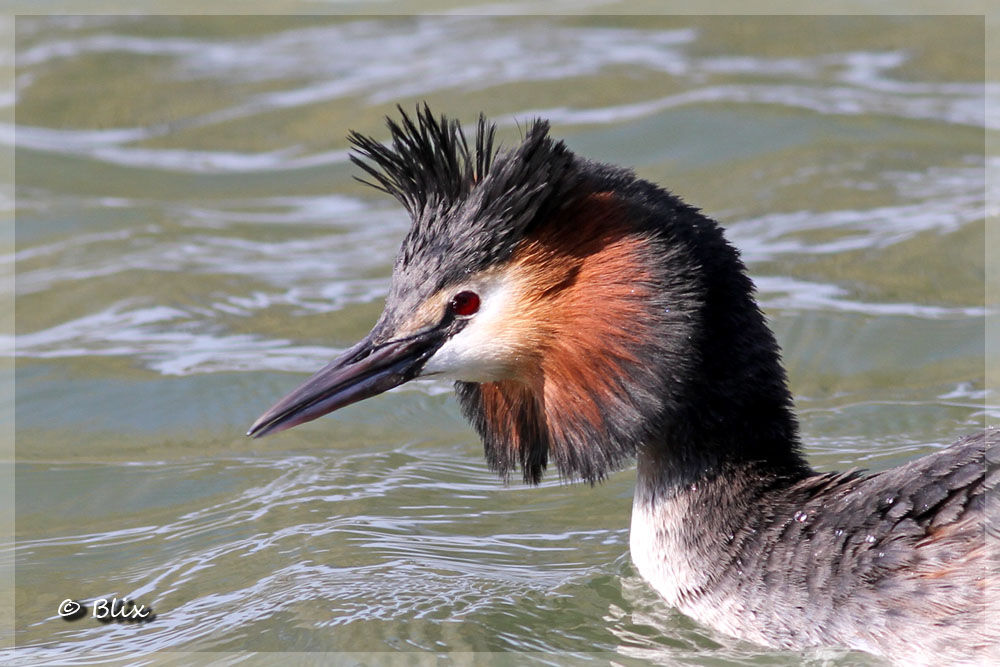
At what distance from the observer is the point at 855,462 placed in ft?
24.9

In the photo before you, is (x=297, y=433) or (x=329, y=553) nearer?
(x=329, y=553)

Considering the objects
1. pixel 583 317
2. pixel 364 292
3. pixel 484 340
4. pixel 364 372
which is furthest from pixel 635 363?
pixel 364 292

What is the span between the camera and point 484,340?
230 inches

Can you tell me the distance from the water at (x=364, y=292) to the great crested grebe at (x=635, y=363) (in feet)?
1.22

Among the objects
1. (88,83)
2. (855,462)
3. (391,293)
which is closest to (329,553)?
(391,293)

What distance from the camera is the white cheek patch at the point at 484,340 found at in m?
5.80

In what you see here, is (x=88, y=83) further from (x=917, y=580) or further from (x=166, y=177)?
(x=917, y=580)

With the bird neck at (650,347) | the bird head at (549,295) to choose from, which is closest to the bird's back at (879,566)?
the bird neck at (650,347)

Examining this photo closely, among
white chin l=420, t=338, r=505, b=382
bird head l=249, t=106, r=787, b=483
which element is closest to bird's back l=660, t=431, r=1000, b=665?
bird head l=249, t=106, r=787, b=483

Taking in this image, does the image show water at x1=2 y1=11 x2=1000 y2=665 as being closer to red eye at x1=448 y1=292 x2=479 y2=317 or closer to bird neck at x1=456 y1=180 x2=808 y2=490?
bird neck at x1=456 y1=180 x2=808 y2=490

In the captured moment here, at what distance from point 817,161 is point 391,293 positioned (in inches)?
255

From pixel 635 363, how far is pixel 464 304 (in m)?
0.70
